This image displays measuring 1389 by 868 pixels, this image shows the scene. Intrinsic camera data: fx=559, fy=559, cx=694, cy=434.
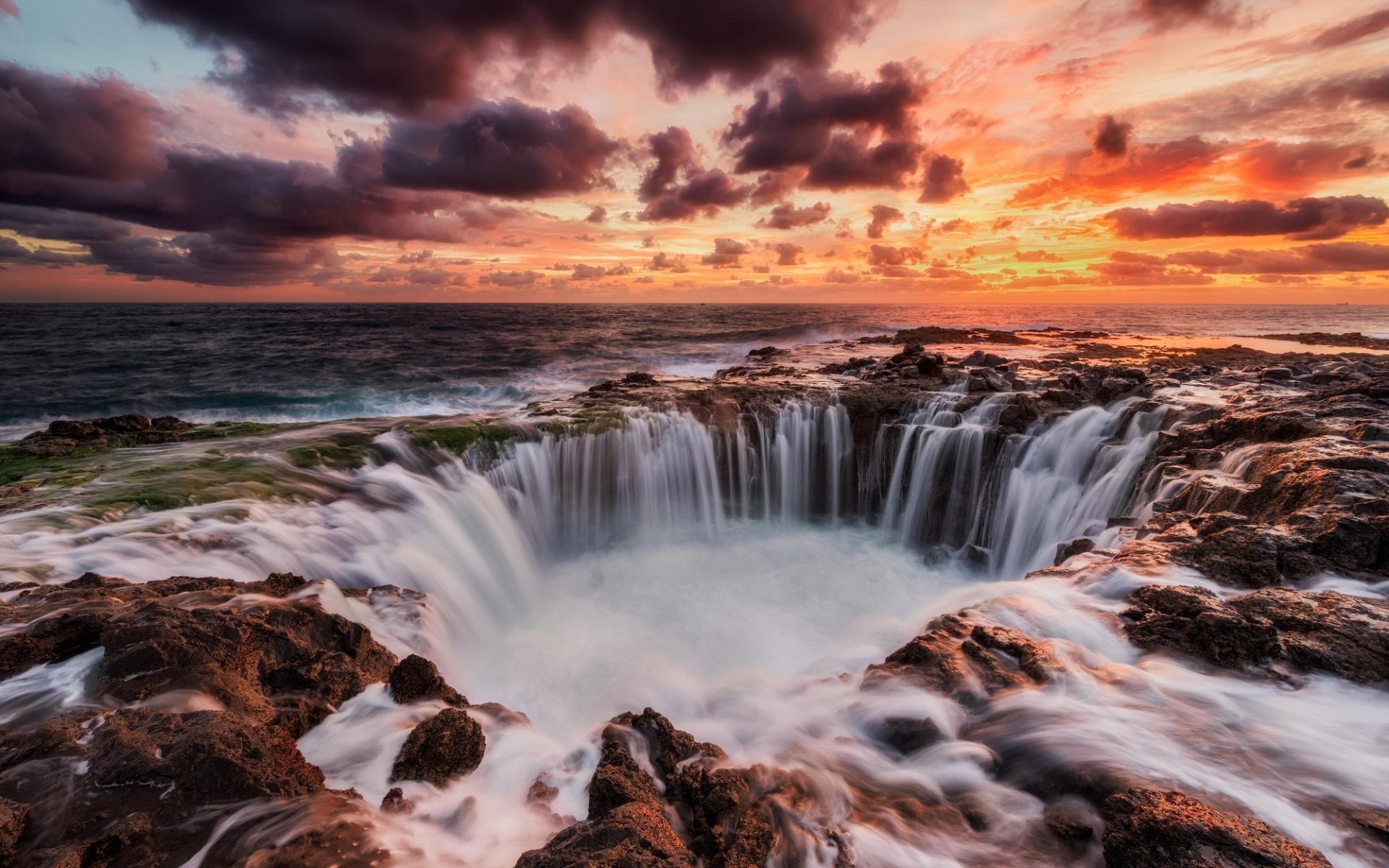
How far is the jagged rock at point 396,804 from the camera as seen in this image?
10.8 ft

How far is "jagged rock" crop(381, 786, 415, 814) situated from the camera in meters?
3.29

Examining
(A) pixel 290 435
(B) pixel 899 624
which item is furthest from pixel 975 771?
(A) pixel 290 435

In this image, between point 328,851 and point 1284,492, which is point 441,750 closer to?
point 328,851

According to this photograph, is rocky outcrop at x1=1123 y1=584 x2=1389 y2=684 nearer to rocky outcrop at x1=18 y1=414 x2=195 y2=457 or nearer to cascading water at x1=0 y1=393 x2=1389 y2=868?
cascading water at x1=0 y1=393 x2=1389 y2=868

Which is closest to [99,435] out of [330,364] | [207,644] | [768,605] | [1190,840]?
[207,644]

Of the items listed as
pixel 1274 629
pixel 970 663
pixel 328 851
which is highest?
pixel 328 851

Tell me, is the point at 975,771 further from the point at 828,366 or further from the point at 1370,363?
the point at 1370,363

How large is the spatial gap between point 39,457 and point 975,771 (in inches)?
561

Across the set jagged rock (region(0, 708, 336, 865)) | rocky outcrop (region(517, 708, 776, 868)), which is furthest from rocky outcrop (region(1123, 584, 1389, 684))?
jagged rock (region(0, 708, 336, 865))

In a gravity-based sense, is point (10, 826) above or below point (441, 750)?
above

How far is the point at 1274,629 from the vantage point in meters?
4.51

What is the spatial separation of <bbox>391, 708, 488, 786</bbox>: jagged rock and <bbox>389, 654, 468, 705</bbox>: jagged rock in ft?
2.20

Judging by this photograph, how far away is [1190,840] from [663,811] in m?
2.64

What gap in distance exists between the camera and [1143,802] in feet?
9.66
